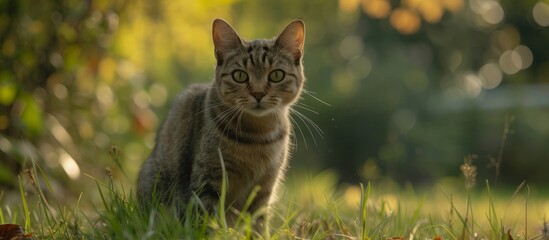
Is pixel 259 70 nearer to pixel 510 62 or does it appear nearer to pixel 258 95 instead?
pixel 258 95

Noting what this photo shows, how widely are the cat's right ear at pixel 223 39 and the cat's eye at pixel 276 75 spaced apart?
202mm

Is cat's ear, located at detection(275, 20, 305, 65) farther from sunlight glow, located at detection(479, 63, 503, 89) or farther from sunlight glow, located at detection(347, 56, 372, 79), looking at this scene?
sunlight glow, located at detection(479, 63, 503, 89)

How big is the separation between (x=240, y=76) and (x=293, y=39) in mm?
329

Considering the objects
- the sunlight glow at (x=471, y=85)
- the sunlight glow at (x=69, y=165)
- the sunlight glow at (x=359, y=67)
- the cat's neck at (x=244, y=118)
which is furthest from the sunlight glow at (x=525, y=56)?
the cat's neck at (x=244, y=118)

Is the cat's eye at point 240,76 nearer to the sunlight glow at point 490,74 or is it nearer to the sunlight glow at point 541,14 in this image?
the sunlight glow at point 490,74

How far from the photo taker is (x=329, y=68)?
1014 centimetres

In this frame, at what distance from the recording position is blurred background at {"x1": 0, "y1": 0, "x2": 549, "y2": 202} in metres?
4.61

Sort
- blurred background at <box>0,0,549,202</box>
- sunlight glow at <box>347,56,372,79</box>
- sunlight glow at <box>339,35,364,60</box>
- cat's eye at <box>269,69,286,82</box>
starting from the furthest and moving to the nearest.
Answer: sunlight glow at <box>339,35,364,60</box> < sunlight glow at <box>347,56,372,79</box> < blurred background at <box>0,0,549,202</box> < cat's eye at <box>269,69,286,82</box>

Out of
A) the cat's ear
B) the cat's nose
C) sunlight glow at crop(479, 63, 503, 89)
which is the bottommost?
sunlight glow at crop(479, 63, 503, 89)

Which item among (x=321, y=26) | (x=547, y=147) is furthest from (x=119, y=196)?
(x=321, y=26)

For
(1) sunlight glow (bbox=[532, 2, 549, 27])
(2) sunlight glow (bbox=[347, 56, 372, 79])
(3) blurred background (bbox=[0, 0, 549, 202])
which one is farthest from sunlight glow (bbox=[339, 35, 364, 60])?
(1) sunlight glow (bbox=[532, 2, 549, 27])

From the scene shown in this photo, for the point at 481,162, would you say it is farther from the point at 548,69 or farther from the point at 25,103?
the point at 25,103

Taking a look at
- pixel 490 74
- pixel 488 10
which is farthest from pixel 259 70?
pixel 488 10

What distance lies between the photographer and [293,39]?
125 inches
